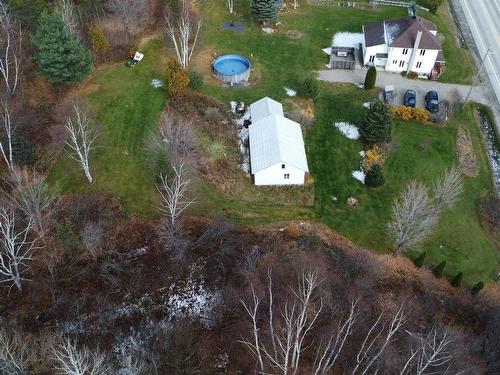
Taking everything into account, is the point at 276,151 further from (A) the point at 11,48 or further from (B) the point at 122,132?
(A) the point at 11,48

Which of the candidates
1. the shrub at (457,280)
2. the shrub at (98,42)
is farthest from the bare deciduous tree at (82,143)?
the shrub at (457,280)

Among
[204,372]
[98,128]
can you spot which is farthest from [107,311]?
[98,128]

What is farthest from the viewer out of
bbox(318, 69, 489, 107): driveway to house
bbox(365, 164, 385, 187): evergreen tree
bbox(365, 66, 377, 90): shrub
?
bbox(318, 69, 489, 107): driveway to house

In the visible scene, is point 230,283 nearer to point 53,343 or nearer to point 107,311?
point 107,311

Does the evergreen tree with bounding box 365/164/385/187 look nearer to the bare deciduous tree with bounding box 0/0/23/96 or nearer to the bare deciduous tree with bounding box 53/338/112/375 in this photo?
the bare deciduous tree with bounding box 53/338/112/375

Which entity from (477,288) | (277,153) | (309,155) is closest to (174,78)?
(277,153)

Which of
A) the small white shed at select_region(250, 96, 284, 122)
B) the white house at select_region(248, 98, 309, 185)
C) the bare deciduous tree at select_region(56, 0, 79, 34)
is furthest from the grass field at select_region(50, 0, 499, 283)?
the bare deciduous tree at select_region(56, 0, 79, 34)

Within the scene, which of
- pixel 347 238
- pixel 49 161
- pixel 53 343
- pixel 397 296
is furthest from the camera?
pixel 49 161
